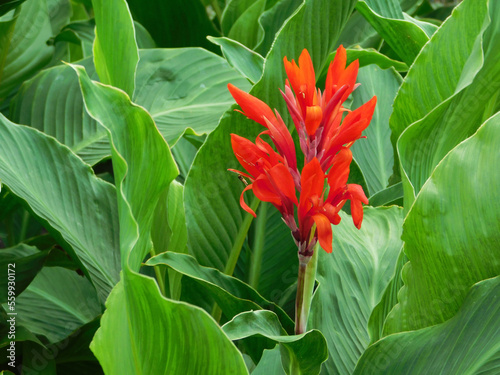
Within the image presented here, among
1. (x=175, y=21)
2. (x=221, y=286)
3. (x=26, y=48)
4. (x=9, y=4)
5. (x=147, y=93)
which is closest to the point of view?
(x=221, y=286)

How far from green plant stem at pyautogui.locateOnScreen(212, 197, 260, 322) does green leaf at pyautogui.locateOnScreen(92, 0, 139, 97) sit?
278 millimetres

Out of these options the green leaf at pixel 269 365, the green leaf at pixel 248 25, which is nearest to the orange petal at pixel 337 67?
the green leaf at pixel 269 365

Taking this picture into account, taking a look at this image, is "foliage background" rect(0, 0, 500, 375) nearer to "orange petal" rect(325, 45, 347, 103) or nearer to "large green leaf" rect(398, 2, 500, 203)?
"large green leaf" rect(398, 2, 500, 203)

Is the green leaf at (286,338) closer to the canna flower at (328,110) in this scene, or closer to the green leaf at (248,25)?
the canna flower at (328,110)

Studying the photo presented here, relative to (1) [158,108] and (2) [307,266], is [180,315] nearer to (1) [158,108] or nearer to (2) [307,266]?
(2) [307,266]

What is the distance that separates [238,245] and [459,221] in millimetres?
378

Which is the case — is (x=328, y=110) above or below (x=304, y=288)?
above

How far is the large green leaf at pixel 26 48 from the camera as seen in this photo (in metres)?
1.20

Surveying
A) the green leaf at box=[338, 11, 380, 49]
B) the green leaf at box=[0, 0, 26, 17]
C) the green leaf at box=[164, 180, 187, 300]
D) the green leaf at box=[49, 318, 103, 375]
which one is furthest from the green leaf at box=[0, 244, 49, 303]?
the green leaf at box=[338, 11, 380, 49]

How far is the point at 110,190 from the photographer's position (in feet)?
2.80

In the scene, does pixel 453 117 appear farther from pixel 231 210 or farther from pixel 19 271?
pixel 19 271

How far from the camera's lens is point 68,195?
0.83 meters

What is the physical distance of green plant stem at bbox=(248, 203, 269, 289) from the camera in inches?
33.8

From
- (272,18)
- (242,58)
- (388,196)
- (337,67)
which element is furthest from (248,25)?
(337,67)
